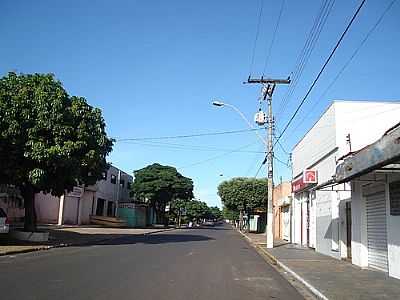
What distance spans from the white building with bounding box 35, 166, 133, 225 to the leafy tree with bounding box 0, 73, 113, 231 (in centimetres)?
1758

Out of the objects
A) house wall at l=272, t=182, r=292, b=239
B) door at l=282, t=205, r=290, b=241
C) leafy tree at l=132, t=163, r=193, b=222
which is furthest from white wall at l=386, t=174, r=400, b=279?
leafy tree at l=132, t=163, r=193, b=222

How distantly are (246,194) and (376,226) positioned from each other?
40016 millimetres

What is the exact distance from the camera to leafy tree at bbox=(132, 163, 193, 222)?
6225 cm

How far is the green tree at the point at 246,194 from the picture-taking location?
5541cm

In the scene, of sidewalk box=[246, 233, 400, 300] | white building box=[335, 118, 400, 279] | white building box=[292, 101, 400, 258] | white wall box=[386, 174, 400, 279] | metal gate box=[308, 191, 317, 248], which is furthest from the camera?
metal gate box=[308, 191, 317, 248]

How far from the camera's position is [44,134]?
21.4m

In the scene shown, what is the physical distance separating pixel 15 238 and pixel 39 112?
23.3ft

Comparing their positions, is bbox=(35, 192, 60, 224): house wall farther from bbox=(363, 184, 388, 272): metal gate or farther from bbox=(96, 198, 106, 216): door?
bbox=(363, 184, 388, 272): metal gate

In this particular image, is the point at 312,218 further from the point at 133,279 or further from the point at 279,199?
the point at 279,199

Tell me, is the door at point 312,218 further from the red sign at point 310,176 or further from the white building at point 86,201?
the white building at point 86,201

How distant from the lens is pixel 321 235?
75.9ft

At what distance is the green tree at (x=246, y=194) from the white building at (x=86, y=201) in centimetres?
1487

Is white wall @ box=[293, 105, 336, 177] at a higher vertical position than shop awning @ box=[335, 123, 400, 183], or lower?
higher

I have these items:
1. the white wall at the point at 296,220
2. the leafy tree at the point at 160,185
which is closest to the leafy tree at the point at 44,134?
the white wall at the point at 296,220
